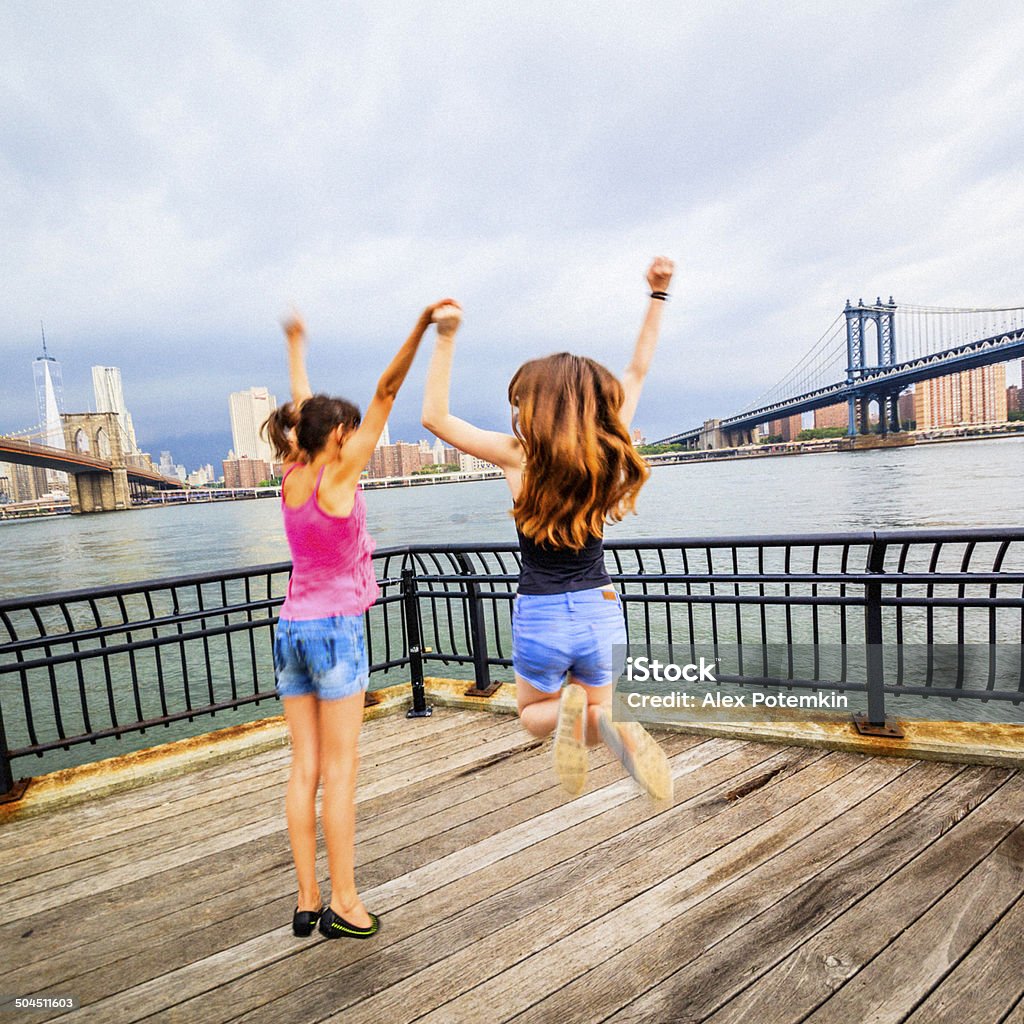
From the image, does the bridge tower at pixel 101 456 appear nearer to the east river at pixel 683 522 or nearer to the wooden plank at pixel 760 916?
the east river at pixel 683 522

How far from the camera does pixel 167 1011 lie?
6.81ft

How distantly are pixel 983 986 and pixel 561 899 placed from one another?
1282 millimetres

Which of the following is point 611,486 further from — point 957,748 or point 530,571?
point 957,748

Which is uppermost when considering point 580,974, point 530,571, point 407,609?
point 530,571

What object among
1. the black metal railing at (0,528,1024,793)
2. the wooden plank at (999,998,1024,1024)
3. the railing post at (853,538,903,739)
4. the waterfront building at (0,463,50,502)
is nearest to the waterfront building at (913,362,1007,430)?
the black metal railing at (0,528,1024,793)

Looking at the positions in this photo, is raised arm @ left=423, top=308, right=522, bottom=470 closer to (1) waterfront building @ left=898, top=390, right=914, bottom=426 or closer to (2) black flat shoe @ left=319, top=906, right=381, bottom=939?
(2) black flat shoe @ left=319, top=906, right=381, bottom=939

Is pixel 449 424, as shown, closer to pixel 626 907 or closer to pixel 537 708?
pixel 537 708

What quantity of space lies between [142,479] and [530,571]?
8126 cm

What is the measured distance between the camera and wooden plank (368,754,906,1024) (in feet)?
6.72

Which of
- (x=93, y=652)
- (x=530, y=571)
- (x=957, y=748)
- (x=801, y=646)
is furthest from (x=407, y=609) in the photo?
(x=801, y=646)

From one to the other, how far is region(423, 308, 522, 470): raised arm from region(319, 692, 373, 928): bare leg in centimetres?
88

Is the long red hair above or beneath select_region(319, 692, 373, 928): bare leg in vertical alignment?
above

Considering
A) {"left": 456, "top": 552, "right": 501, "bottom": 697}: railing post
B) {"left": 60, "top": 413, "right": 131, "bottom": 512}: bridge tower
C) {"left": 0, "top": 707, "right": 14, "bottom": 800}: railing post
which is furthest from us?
{"left": 60, "top": 413, "right": 131, "bottom": 512}: bridge tower

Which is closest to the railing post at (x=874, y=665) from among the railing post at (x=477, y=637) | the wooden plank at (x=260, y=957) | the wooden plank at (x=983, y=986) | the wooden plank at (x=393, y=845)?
the wooden plank at (x=393, y=845)
